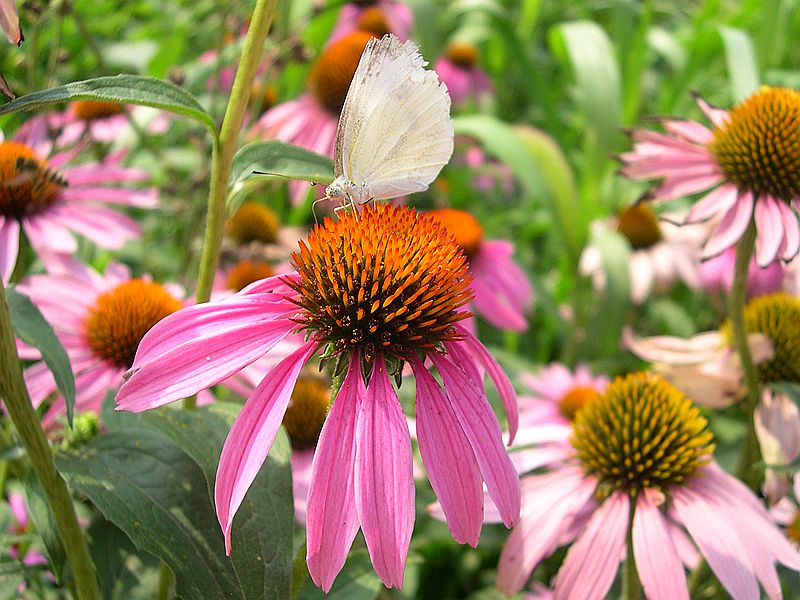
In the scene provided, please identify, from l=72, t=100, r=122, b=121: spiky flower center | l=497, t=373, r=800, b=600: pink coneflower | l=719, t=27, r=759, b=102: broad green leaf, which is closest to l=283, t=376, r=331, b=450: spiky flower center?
l=497, t=373, r=800, b=600: pink coneflower

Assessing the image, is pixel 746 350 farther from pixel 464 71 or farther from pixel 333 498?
pixel 464 71

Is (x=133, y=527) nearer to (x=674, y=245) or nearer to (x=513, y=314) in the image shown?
(x=513, y=314)

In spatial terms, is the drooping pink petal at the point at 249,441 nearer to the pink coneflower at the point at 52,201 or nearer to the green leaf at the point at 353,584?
the green leaf at the point at 353,584

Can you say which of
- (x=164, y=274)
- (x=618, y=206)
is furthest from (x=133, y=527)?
(x=618, y=206)

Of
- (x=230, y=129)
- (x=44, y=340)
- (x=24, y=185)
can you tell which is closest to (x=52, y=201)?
(x=24, y=185)

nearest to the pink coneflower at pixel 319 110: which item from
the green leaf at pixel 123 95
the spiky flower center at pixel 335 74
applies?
the spiky flower center at pixel 335 74
